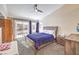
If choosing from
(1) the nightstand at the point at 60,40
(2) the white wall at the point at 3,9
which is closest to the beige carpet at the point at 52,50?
(1) the nightstand at the point at 60,40

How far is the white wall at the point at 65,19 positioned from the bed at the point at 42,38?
0.10m

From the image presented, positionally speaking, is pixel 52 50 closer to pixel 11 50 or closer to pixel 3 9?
pixel 11 50

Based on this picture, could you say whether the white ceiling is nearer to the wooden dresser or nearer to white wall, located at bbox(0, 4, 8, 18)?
white wall, located at bbox(0, 4, 8, 18)

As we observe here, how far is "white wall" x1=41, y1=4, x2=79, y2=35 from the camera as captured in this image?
6.50 ft

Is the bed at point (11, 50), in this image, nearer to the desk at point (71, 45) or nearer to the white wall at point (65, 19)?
the white wall at point (65, 19)

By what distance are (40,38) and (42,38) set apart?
0.04 m

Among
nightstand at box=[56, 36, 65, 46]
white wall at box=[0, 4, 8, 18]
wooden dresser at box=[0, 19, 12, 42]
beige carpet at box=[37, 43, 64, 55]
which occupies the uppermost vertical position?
white wall at box=[0, 4, 8, 18]

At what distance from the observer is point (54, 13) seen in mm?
2061

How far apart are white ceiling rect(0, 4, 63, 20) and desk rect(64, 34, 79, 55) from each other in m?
0.62

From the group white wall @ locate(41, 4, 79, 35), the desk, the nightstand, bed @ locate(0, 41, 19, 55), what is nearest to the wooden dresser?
bed @ locate(0, 41, 19, 55)

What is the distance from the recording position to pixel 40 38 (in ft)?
6.66
